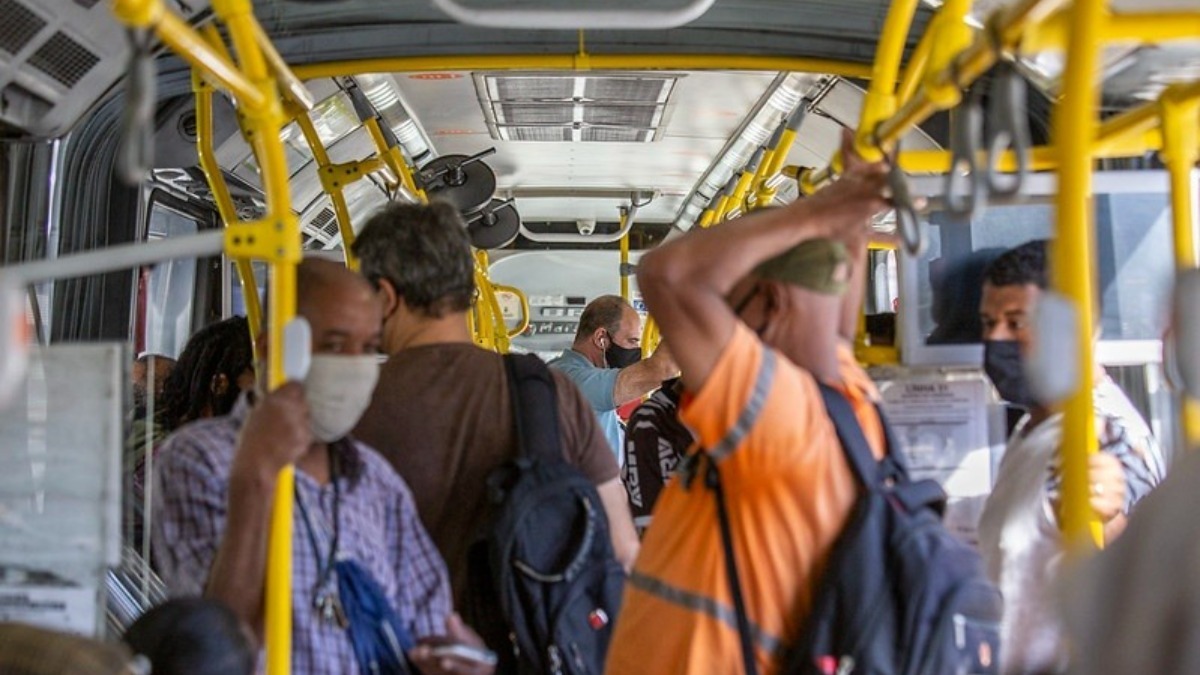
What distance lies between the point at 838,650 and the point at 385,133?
3042 millimetres

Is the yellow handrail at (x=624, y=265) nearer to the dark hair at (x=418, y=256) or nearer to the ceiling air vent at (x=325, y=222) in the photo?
the ceiling air vent at (x=325, y=222)

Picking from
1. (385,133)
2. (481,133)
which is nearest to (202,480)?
(385,133)

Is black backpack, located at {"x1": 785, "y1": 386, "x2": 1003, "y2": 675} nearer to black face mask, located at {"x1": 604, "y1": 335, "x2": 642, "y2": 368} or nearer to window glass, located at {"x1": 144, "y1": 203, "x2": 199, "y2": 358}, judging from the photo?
window glass, located at {"x1": 144, "y1": 203, "x2": 199, "y2": 358}

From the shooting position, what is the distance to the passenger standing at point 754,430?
5.94 ft

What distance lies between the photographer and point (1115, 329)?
2.44 metres

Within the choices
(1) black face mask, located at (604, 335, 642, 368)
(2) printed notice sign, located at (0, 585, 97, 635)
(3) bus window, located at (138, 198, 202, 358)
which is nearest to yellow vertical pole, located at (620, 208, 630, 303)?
(1) black face mask, located at (604, 335, 642, 368)

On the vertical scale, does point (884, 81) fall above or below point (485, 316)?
above

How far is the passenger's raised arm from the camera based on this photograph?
5.97 ft

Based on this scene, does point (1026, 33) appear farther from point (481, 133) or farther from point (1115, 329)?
point (481, 133)

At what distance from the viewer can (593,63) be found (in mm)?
3439

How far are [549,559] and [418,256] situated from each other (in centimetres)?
68

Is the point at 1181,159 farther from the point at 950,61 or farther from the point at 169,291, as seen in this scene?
the point at 169,291

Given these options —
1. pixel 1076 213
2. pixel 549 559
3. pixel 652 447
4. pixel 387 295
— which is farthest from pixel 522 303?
pixel 1076 213

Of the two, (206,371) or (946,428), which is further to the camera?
(206,371)
